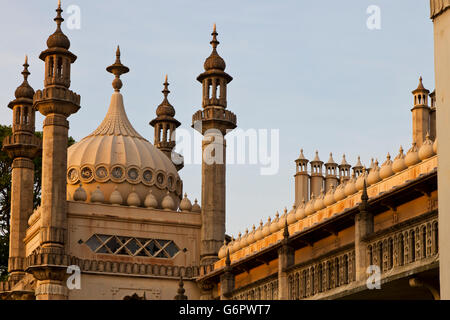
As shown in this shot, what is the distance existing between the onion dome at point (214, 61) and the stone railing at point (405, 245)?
68.6 ft

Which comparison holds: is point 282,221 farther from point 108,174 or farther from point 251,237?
point 108,174

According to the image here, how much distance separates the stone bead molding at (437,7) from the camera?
1117 cm

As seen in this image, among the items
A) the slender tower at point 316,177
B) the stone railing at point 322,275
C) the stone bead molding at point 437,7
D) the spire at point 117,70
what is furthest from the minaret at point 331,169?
the stone bead molding at point 437,7

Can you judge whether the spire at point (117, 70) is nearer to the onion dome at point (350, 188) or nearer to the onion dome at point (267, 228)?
the onion dome at point (267, 228)

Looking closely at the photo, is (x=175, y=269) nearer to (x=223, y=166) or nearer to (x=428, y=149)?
(x=223, y=166)

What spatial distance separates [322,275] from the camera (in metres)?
26.5

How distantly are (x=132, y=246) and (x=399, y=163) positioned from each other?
→ 1754 cm

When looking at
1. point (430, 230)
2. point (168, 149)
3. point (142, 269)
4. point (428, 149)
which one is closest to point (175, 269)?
point (142, 269)

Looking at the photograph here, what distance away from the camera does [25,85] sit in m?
48.1

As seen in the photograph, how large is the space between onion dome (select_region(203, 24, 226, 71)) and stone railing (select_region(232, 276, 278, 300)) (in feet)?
44.5

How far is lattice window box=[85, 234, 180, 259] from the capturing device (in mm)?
40781

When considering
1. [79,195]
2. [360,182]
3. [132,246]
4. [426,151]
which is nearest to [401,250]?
[426,151]

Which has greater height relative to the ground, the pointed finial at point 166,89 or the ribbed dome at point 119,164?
the pointed finial at point 166,89

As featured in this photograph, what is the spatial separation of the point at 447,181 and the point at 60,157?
30.9 metres
